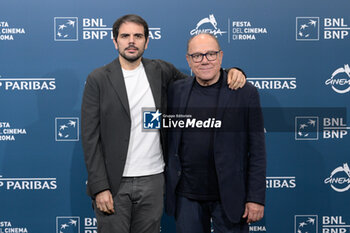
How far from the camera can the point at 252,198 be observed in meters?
1.84

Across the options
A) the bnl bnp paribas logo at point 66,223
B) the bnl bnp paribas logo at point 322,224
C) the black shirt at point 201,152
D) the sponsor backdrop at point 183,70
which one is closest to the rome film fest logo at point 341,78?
the sponsor backdrop at point 183,70

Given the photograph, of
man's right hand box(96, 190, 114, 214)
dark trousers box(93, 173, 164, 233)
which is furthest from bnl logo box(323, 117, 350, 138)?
man's right hand box(96, 190, 114, 214)

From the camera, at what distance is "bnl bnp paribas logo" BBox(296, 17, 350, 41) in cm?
274

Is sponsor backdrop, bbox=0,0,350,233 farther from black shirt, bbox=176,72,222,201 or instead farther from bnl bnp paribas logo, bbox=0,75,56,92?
black shirt, bbox=176,72,222,201

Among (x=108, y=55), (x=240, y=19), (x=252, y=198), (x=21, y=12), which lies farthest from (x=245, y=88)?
(x=21, y=12)

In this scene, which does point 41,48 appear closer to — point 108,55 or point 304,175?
point 108,55

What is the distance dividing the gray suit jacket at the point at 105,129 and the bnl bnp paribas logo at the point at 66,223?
1.05 meters

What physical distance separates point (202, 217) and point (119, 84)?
88 cm

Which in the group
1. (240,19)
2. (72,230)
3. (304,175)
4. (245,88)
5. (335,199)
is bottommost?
(72,230)

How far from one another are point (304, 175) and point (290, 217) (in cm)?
38

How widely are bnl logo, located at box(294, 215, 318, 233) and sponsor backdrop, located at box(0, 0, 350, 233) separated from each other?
0.10ft

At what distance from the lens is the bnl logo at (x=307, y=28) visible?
2.74 metres

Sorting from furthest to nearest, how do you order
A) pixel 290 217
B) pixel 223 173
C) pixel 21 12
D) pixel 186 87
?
pixel 290 217, pixel 21 12, pixel 186 87, pixel 223 173

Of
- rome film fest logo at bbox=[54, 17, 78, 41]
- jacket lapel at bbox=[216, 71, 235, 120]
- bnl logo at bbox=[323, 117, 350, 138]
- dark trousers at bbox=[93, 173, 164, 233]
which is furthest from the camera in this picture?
bnl logo at bbox=[323, 117, 350, 138]
